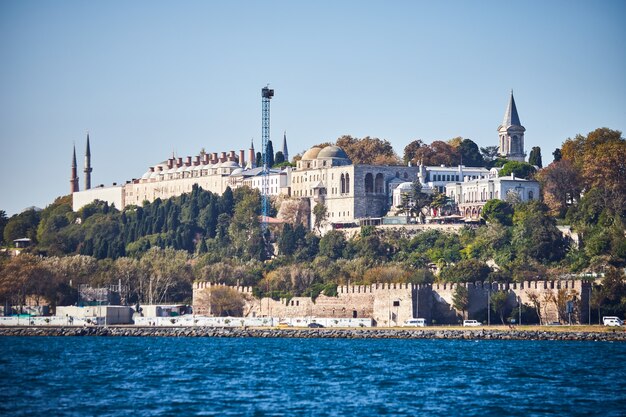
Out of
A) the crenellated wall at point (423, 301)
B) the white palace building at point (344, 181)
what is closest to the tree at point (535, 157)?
the white palace building at point (344, 181)

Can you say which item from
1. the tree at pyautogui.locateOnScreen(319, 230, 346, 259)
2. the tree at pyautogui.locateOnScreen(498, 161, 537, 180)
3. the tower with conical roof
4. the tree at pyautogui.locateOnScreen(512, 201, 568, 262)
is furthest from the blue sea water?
the tower with conical roof

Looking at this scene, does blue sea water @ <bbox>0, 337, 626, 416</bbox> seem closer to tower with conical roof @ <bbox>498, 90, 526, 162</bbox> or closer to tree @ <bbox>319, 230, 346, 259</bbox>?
tree @ <bbox>319, 230, 346, 259</bbox>

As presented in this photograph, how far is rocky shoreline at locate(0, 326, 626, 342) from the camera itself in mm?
72875

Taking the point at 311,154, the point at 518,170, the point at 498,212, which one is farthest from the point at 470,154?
the point at 498,212

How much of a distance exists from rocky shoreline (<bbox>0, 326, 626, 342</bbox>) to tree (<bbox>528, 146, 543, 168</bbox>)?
46.8 m

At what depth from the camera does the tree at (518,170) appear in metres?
116

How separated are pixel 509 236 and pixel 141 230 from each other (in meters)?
35.9

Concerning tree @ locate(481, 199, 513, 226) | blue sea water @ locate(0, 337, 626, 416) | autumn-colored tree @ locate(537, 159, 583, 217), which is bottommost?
blue sea water @ locate(0, 337, 626, 416)

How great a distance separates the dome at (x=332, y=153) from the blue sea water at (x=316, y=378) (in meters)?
46.1

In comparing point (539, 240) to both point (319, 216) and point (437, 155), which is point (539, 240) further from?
point (437, 155)

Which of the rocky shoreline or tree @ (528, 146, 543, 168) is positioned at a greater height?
tree @ (528, 146, 543, 168)

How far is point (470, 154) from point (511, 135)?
4.43 meters

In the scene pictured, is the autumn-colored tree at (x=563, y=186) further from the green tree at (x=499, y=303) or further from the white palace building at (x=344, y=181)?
the green tree at (x=499, y=303)

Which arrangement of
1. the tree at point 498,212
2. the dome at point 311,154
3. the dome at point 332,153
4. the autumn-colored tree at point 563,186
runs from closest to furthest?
the tree at point 498,212 → the autumn-colored tree at point 563,186 → the dome at point 332,153 → the dome at point 311,154
